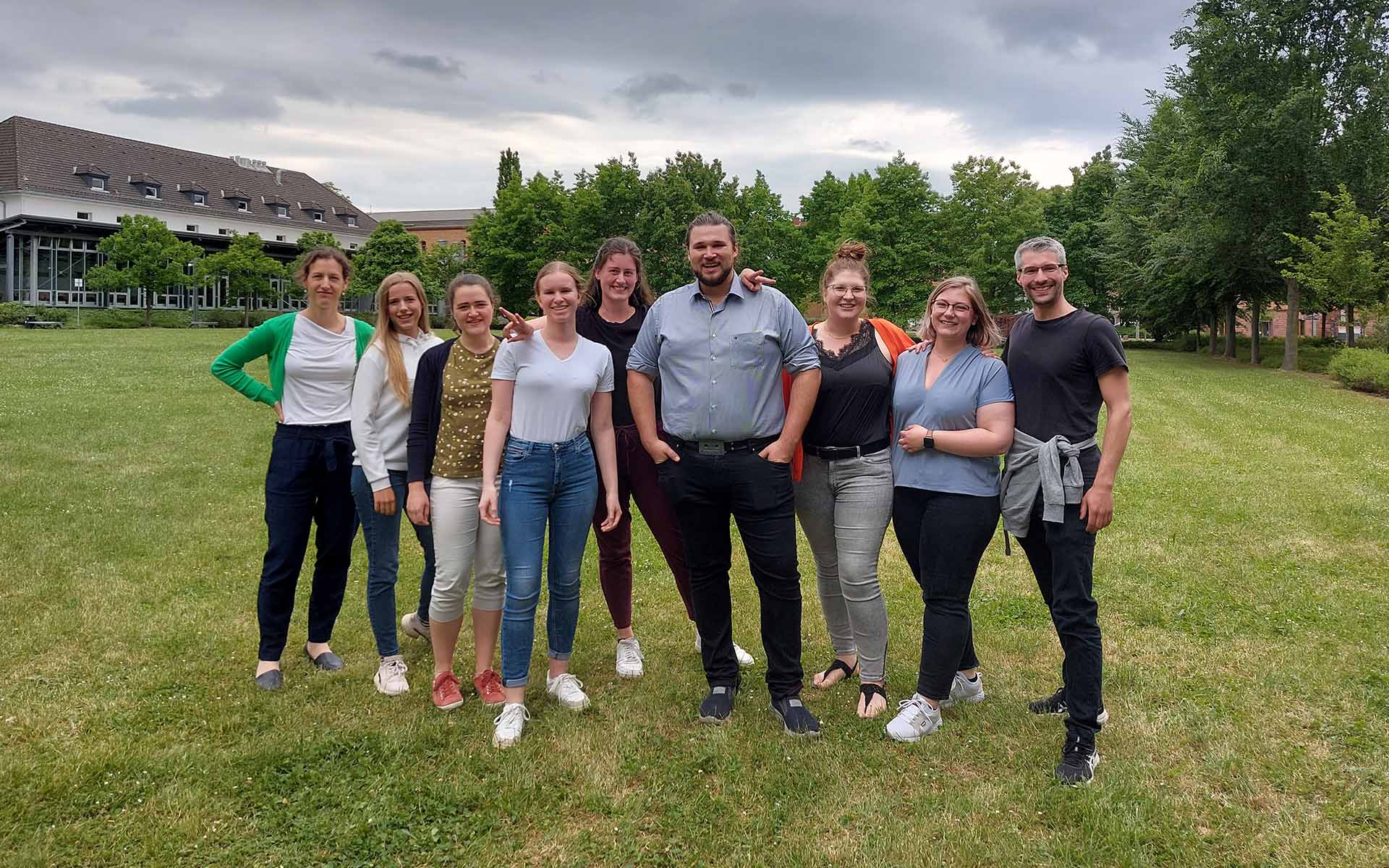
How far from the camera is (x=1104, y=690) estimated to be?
4973 millimetres

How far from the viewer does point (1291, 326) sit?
1254 inches

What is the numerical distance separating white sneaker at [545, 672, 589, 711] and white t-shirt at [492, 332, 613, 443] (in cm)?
138

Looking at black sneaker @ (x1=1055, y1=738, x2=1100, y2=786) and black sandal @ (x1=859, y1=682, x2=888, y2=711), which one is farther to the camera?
black sandal @ (x1=859, y1=682, x2=888, y2=711)

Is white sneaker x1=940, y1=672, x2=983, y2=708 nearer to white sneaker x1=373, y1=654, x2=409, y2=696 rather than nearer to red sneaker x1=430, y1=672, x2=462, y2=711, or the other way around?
red sneaker x1=430, y1=672, x2=462, y2=711

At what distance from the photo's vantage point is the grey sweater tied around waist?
383 centimetres

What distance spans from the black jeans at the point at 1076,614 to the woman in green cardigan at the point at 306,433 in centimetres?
370

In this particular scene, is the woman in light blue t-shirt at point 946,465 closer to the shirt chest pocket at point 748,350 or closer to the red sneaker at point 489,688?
the shirt chest pocket at point 748,350

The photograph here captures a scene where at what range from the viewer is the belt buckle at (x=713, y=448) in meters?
4.24

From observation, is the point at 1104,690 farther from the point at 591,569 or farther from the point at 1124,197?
the point at 1124,197

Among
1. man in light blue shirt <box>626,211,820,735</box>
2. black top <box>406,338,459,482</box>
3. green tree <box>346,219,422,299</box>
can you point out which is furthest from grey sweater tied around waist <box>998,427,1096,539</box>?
green tree <box>346,219,422,299</box>

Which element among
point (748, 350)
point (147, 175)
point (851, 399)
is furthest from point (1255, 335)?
point (147, 175)

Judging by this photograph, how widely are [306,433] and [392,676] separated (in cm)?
144

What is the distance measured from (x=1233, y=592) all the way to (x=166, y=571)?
337 inches

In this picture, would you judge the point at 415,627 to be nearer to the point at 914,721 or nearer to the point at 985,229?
the point at 914,721
